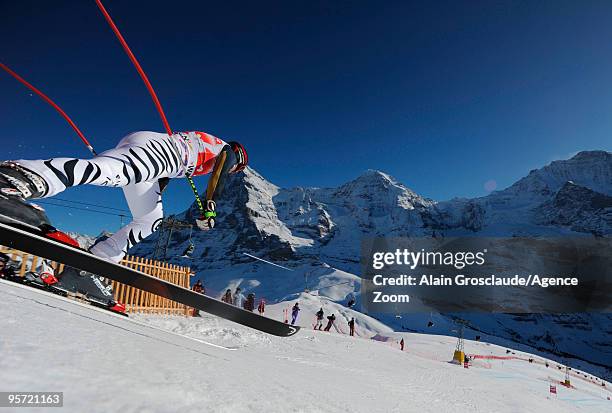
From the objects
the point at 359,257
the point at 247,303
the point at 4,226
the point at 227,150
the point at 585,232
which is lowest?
the point at 247,303

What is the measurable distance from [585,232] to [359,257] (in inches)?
4424

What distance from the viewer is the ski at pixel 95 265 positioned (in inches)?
80.4

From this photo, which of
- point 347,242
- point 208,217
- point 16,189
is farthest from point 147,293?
point 347,242

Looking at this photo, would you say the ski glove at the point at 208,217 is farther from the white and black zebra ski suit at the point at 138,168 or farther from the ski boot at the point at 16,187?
the ski boot at the point at 16,187

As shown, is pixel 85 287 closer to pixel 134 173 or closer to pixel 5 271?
pixel 5 271

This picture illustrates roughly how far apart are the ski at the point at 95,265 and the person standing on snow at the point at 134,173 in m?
0.19

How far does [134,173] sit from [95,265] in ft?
2.31

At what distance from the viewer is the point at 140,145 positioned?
2.69 metres

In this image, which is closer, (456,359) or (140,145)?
(140,145)

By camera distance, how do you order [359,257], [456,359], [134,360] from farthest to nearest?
[359,257], [456,359], [134,360]

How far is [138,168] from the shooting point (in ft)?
8.43

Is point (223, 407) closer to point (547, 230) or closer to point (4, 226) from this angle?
point (4, 226)

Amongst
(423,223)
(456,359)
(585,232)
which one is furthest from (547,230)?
(456,359)

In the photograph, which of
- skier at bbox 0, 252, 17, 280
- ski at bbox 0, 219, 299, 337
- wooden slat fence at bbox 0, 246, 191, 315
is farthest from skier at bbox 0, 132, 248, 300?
wooden slat fence at bbox 0, 246, 191, 315
